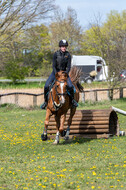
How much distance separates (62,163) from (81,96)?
62.2ft

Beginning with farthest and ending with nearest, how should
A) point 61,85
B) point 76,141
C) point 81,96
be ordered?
point 81,96 < point 76,141 < point 61,85

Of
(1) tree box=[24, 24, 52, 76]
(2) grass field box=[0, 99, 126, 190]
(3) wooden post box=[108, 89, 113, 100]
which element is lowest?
(3) wooden post box=[108, 89, 113, 100]

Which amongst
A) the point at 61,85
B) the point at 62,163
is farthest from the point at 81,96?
the point at 62,163

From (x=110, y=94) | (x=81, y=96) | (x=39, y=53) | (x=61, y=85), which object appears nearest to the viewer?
(x=61, y=85)

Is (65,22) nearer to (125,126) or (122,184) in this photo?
(125,126)

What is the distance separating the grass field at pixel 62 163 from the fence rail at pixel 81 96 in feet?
35.2

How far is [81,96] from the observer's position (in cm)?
2675

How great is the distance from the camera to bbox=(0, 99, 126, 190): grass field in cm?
628

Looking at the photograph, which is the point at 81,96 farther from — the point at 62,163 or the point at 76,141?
the point at 62,163

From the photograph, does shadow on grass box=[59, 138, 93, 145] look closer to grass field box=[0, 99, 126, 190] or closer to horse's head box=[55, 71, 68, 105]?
grass field box=[0, 99, 126, 190]

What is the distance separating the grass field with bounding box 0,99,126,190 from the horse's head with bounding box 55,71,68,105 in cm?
143

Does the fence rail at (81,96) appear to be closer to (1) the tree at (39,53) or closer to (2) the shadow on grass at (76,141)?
(2) the shadow on grass at (76,141)

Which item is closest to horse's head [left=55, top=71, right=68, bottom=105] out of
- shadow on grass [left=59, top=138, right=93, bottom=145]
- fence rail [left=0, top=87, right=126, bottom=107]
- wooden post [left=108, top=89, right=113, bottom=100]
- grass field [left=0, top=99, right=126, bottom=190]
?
grass field [left=0, top=99, right=126, bottom=190]

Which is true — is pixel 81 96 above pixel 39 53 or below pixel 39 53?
below
